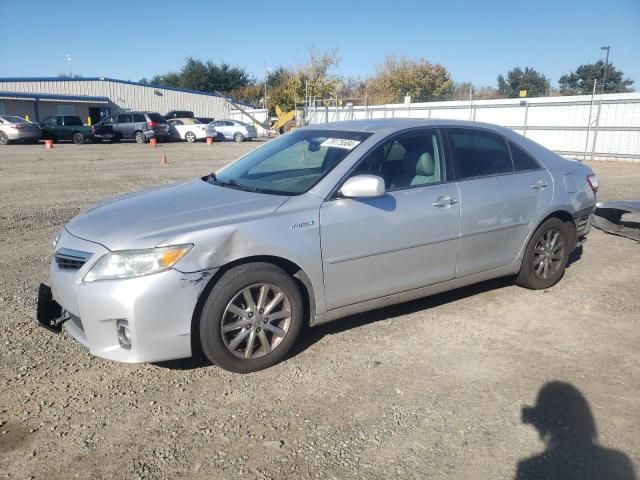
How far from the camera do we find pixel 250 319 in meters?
3.46

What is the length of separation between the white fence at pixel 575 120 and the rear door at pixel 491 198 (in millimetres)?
16894

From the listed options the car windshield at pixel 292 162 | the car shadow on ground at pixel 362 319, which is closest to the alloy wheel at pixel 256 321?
the car shadow on ground at pixel 362 319

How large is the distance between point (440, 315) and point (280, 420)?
79.5 inches

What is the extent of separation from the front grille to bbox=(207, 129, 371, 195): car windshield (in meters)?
1.29

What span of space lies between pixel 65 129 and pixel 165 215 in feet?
101

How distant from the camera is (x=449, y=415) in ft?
10.2

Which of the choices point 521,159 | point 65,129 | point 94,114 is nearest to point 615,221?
point 521,159

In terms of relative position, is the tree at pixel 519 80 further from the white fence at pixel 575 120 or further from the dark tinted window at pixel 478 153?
the dark tinted window at pixel 478 153

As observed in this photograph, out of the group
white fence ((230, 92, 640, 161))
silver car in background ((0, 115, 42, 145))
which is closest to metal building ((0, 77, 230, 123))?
silver car in background ((0, 115, 42, 145))

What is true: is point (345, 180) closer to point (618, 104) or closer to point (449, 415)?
point (449, 415)

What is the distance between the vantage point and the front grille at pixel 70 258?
3.29m

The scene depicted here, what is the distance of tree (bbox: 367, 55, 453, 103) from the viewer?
184 feet

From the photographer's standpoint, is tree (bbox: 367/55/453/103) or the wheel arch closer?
the wheel arch

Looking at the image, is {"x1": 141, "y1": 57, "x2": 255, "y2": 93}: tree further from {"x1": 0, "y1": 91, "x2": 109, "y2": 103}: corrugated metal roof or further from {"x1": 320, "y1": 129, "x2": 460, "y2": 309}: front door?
{"x1": 320, "y1": 129, "x2": 460, "y2": 309}: front door
